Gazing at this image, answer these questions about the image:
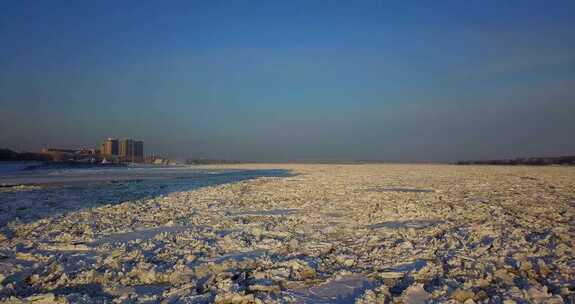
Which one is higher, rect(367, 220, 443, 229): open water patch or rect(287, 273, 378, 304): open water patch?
rect(367, 220, 443, 229): open water patch

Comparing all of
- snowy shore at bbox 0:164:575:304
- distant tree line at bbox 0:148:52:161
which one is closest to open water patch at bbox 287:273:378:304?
snowy shore at bbox 0:164:575:304

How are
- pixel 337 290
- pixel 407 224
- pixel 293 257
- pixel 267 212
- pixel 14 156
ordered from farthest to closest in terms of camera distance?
pixel 14 156 < pixel 267 212 < pixel 407 224 < pixel 293 257 < pixel 337 290

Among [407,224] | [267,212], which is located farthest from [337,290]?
[267,212]

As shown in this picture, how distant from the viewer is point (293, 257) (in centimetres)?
411

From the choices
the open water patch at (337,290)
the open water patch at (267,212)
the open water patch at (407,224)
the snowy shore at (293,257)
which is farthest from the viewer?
the open water patch at (267,212)

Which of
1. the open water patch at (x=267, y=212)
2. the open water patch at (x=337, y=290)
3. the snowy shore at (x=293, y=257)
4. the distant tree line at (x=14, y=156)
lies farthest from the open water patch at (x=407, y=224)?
the distant tree line at (x=14, y=156)

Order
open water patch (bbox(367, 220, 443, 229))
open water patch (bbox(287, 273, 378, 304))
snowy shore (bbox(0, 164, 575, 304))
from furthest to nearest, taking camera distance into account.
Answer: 1. open water patch (bbox(367, 220, 443, 229))
2. snowy shore (bbox(0, 164, 575, 304))
3. open water patch (bbox(287, 273, 378, 304))

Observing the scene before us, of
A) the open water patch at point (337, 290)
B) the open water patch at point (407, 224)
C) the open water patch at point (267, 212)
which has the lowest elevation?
the open water patch at point (337, 290)

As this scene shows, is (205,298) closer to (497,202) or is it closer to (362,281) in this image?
(362,281)

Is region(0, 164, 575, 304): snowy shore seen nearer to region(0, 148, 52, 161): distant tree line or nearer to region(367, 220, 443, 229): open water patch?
region(367, 220, 443, 229): open water patch

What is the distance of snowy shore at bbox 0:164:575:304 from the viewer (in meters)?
3.06

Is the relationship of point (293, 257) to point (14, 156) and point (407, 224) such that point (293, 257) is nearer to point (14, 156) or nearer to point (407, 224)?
point (407, 224)

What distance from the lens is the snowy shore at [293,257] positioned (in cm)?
306

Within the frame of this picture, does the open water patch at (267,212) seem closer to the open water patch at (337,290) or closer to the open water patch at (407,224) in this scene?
the open water patch at (407,224)
